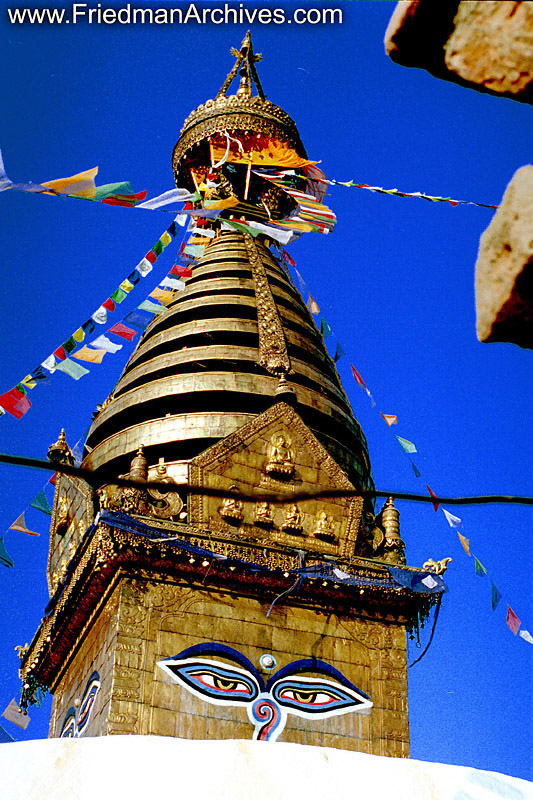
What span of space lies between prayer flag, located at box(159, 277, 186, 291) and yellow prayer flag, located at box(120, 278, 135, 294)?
0.47 m

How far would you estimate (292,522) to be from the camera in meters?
11.9

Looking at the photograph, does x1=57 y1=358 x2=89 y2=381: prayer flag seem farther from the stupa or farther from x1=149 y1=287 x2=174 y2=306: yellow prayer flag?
x1=149 y1=287 x2=174 y2=306: yellow prayer flag

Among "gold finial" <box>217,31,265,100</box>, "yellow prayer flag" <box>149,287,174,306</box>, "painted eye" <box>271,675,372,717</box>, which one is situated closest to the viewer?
"painted eye" <box>271,675,372,717</box>

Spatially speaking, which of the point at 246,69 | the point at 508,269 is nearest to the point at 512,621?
the point at 508,269

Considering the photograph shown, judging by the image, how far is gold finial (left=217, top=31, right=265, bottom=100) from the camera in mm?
20531

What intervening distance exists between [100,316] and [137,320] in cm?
53

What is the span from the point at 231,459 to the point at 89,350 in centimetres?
267

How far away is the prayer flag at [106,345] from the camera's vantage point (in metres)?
13.2

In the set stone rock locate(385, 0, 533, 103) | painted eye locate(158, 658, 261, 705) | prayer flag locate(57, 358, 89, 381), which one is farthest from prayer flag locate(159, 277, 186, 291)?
stone rock locate(385, 0, 533, 103)

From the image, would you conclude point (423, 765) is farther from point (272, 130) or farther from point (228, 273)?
point (272, 130)

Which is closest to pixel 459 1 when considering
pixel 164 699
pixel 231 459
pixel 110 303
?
pixel 164 699

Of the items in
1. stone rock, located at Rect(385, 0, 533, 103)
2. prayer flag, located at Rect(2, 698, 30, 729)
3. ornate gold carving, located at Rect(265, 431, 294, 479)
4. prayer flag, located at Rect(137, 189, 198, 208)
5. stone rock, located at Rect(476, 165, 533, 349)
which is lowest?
stone rock, located at Rect(476, 165, 533, 349)

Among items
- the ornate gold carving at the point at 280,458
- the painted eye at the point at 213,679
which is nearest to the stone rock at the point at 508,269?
the painted eye at the point at 213,679

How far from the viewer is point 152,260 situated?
15523mm
